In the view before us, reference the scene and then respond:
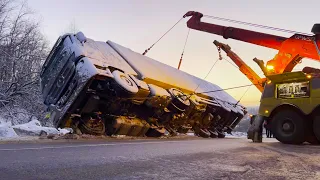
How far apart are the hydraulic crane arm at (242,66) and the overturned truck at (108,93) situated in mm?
5874

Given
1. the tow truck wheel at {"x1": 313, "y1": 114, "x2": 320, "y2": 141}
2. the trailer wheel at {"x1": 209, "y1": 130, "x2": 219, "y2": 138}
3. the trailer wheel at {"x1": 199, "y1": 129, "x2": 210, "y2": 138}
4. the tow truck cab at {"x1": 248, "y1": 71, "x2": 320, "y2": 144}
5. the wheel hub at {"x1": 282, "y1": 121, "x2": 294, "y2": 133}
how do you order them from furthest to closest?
the trailer wheel at {"x1": 209, "y1": 130, "x2": 219, "y2": 138}
the trailer wheel at {"x1": 199, "y1": 129, "x2": 210, "y2": 138}
the wheel hub at {"x1": 282, "y1": 121, "x2": 294, "y2": 133}
the tow truck cab at {"x1": 248, "y1": 71, "x2": 320, "y2": 144}
the tow truck wheel at {"x1": 313, "y1": 114, "x2": 320, "y2": 141}

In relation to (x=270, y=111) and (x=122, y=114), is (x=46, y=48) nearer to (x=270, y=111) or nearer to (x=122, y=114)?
(x=122, y=114)

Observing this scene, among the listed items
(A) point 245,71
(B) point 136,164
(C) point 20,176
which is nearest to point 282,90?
(B) point 136,164

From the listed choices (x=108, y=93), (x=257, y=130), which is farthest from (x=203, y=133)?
(x=108, y=93)

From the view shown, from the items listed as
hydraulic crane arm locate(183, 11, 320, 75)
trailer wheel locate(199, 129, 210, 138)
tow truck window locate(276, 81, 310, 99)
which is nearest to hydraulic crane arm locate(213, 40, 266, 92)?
hydraulic crane arm locate(183, 11, 320, 75)

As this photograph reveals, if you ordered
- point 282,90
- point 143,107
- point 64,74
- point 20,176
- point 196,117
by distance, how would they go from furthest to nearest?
point 196,117
point 143,107
point 64,74
point 282,90
point 20,176

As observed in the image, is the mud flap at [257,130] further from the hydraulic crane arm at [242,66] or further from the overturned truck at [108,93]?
the hydraulic crane arm at [242,66]

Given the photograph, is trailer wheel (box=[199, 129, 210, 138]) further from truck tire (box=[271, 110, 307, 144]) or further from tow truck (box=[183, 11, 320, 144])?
truck tire (box=[271, 110, 307, 144])

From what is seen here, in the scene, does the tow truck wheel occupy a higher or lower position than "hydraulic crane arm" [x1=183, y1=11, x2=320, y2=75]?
lower

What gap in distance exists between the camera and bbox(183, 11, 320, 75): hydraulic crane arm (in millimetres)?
9789

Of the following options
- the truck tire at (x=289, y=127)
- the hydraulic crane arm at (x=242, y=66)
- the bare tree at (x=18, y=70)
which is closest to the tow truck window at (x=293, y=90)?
the truck tire at (x=289, y=127)

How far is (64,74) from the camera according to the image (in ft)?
28.8

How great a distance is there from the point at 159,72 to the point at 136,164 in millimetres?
8294

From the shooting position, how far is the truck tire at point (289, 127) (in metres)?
7.24
